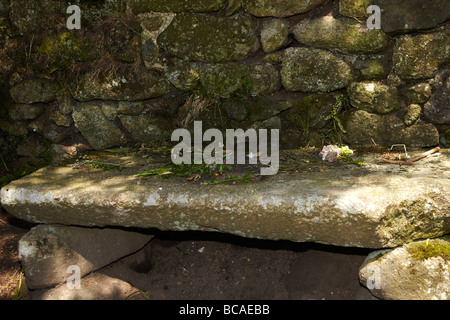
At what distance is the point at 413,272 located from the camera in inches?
87.7

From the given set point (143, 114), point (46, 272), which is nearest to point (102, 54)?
point (143, 114)

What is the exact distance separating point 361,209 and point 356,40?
138 centimetres

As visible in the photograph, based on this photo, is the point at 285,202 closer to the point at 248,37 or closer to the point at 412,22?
the point at 248,37

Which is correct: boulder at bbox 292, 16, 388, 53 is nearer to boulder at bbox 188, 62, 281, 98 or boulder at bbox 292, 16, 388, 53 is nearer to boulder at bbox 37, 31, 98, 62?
boulder at bbox 188, 62, 281, 98

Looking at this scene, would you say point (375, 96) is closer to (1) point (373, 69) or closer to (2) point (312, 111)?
A: (1) point (373, 69)

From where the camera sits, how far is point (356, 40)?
2.90 meters

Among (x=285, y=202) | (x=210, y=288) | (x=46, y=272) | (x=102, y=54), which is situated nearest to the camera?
(x=285, y=202)

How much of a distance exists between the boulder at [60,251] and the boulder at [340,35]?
2085 millimetres

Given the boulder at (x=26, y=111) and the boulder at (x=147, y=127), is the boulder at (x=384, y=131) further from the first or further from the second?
the boulder at (x=26, y=111)

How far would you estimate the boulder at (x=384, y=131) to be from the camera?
2965mm

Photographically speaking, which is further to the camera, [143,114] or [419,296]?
[143,114]

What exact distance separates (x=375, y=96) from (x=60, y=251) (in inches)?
A: 100

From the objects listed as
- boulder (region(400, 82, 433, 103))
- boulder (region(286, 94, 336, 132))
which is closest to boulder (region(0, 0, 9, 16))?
boulder (region(286, 94, 336, 132))

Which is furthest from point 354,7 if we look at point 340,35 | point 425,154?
point 425,154
